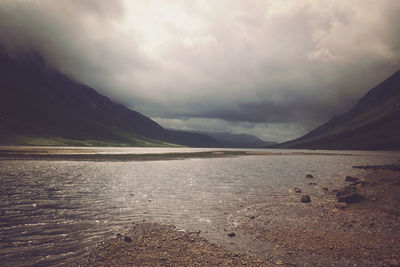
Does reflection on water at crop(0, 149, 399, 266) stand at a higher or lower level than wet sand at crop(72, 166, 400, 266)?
lower

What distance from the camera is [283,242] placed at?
17672 mm

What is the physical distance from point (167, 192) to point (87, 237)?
19.7 meters

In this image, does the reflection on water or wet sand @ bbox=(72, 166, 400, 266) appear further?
the reflection on water

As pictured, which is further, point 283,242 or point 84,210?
point 84,210

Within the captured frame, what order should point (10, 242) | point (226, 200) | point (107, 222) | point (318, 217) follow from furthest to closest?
point (226, 200)
point (318, 217)
point (107, 222)
point (10, 242)

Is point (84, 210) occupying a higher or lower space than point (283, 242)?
lower

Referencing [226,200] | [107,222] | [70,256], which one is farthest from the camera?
[226,200]

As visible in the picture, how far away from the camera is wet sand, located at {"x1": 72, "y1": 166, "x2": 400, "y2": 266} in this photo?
14.5 m

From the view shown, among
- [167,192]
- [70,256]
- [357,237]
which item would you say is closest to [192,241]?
[70,256]

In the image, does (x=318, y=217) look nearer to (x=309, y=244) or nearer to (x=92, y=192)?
(x=309, y=244)

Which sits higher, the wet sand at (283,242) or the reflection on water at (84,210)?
the wet sand at (283,242)

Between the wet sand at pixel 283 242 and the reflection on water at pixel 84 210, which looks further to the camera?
the reflection on water at pixel 84 210

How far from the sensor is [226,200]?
3281 centimetres

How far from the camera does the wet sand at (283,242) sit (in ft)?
47.5
